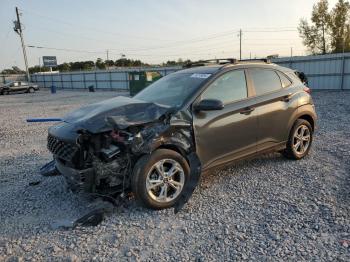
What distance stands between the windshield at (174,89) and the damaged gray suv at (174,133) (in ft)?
0.06

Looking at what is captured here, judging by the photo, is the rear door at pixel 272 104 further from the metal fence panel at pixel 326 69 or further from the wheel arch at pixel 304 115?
the metal fence panel at pixel 326 69

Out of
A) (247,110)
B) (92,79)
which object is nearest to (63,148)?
(247,110)

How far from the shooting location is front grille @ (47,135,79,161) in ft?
12.3

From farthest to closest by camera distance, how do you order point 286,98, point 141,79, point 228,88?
point 141,79
point 286,98
point 228,88

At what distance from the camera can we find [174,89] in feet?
→ 15.5

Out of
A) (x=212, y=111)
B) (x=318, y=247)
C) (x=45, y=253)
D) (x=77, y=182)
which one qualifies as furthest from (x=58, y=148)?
(x=318, y=247)

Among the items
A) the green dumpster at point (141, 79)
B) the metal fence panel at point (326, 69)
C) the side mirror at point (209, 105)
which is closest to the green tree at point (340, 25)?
the metal fence panel at point (326, 69)

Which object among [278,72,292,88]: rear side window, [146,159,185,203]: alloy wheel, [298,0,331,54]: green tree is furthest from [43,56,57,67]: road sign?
[146,159,185,203]: alloy wheel

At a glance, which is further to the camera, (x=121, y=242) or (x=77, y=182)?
(x=77, y=182)

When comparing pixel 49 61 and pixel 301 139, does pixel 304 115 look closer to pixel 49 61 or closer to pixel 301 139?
pixel 301 139

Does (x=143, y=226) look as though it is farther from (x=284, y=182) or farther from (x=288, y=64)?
(x=288, y=64)

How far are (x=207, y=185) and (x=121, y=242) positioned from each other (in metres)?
1.74

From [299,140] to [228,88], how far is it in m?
1.92

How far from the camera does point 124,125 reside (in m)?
3.72
